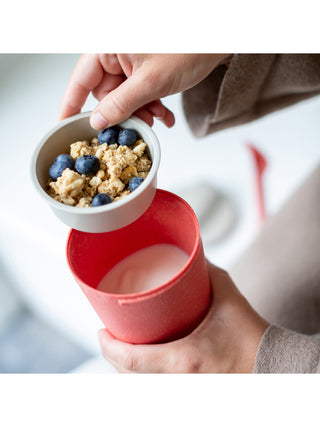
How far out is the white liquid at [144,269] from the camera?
542 millimetres

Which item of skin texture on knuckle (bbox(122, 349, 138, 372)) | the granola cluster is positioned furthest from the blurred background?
the granola cluster

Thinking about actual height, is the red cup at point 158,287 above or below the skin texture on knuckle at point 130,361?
above

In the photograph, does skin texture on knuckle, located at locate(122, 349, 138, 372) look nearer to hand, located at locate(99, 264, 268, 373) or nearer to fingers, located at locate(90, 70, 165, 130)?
hand, located at locate(99, 264, 268, 373)

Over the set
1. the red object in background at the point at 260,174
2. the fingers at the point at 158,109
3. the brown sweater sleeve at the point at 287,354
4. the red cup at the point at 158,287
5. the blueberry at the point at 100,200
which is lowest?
the red object in background at the point at 260,174

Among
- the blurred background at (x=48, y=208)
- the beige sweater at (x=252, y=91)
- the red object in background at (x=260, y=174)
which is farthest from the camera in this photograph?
the red object in background at (x=260, y=174)

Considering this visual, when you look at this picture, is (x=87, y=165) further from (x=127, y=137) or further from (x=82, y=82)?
(x=82, y=82)

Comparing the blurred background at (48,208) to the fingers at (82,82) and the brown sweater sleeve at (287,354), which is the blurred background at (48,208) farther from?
the brown sweater sleeve at (287,354)

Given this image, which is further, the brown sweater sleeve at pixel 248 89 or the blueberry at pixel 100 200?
the brown sweater sleeve at pixel 248 89

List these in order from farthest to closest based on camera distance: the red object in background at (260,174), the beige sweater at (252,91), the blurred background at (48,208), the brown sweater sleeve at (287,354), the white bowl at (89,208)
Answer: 1. the red object in background at (260,174)
2. the blurred background at (48,208)
3. the beige sweater at (252,91)
4. the brown sweater sleeve at (287,354)
5. the white bowl at (89,208)

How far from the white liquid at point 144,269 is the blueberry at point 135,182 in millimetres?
138

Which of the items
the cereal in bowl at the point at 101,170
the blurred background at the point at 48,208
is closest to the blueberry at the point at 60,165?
the cereal in bowl at the point at 101,170
